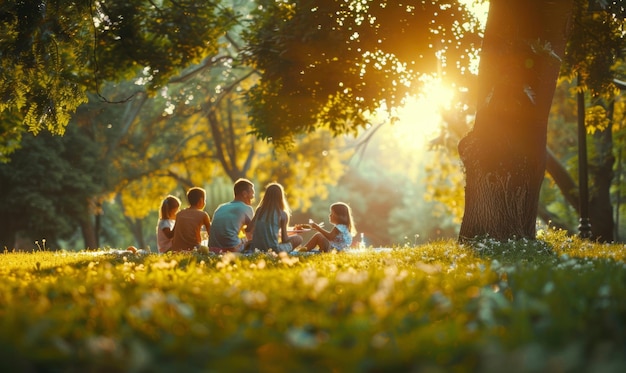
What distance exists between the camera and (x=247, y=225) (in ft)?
40.6

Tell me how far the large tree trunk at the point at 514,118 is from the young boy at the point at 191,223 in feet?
15.7

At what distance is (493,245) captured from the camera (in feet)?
34.6

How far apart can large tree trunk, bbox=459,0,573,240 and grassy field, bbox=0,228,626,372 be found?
7266mm

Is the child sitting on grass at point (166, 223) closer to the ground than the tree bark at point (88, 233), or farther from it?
farther from it

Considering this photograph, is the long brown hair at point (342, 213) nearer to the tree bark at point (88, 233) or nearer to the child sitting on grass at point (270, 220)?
the child sitting on grass at point (270, 220)

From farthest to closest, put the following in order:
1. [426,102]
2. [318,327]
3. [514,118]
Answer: [426,102] < [514,118] < [318,327]

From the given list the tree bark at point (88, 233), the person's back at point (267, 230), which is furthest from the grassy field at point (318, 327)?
the tree bark at point (88, 233)

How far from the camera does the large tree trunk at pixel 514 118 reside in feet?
40.4

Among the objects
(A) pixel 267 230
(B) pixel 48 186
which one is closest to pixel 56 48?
(A) pixel 267 230

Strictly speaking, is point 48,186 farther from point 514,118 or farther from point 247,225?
point 514,118

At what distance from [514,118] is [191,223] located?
5.93 m

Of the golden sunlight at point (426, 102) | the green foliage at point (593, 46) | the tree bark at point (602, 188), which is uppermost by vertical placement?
the green foliage at point (593, 46)

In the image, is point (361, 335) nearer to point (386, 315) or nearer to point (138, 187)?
point (386, 315)

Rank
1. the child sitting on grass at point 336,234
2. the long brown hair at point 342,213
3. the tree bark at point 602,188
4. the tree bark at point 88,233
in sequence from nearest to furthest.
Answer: the child sitting on grass at point 336,234 < the long brown hair at point 342,213 < the tree bark at point 602,188 < the tree bark at point 88,233
